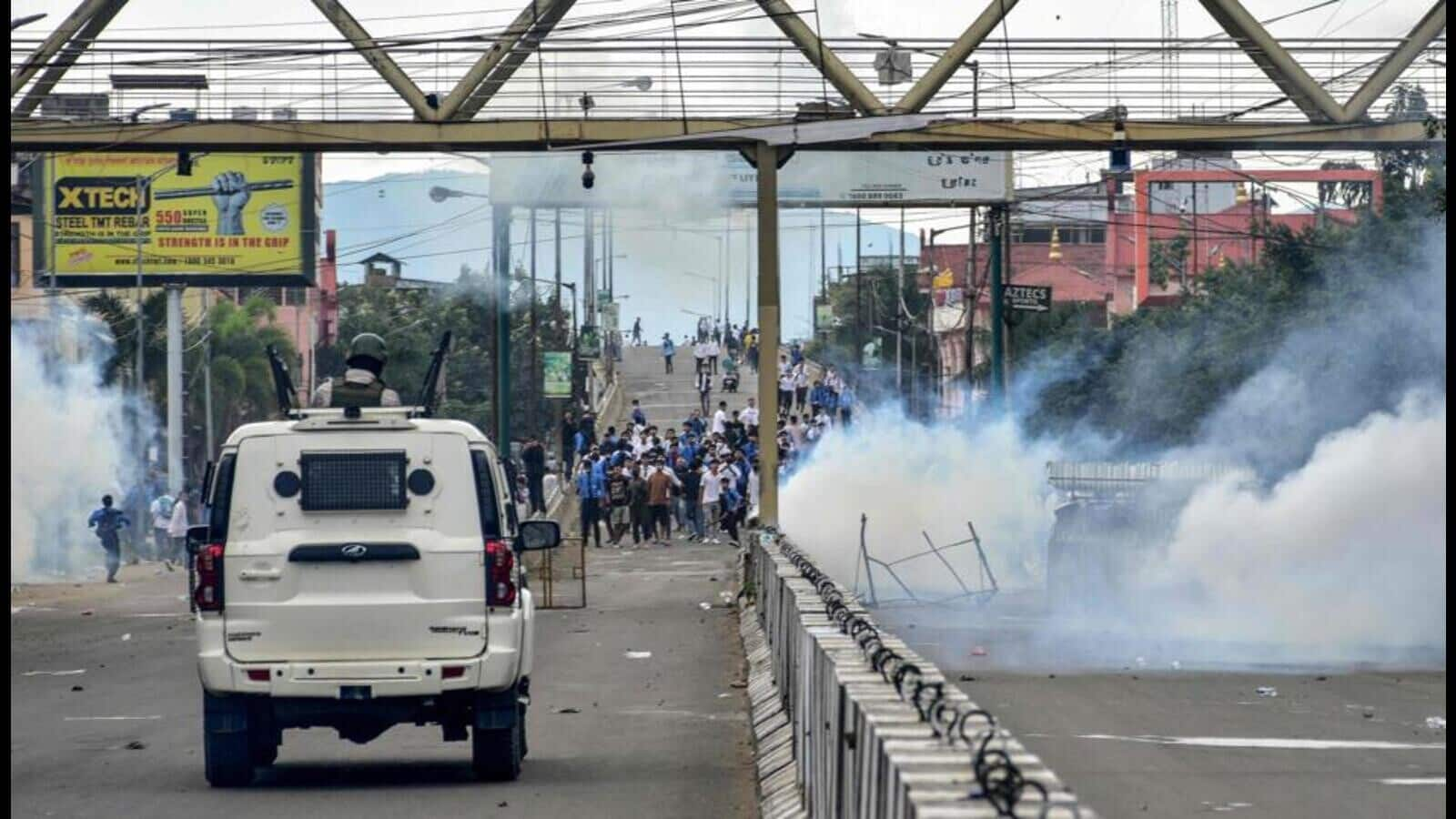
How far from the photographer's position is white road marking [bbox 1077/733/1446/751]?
14.1 meters

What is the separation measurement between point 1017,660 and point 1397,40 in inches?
409

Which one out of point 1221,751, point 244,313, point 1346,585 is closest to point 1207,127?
point 1346,585

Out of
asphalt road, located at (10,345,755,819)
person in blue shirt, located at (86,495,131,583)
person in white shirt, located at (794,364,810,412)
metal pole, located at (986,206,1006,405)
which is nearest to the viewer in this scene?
asphalt road, located at (10,345,755,819)

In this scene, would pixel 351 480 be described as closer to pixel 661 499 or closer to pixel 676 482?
pixel 661 499

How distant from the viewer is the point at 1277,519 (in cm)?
2519

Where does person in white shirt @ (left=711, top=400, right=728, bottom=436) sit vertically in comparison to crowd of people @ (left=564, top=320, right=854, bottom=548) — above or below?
above

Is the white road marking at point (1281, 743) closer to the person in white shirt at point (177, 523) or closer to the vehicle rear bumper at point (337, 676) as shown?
the vehicle rear bumper at point (337, 676)

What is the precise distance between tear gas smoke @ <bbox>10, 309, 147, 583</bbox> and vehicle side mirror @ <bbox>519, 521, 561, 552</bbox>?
90.0 feet

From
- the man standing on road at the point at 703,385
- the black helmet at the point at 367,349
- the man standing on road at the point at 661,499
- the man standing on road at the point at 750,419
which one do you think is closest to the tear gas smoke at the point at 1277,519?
the man standing on road at the point at 661,499

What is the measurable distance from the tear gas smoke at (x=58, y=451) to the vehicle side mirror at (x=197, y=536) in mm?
27064

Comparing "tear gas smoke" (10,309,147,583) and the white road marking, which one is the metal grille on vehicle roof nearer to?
the white road marking

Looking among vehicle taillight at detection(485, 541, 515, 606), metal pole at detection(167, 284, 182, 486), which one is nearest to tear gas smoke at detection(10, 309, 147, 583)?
metal pole at detection(167, 284, 182, 486)

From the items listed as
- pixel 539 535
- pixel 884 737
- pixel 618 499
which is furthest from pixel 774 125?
pixel 884 737

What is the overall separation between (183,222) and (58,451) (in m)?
10.3
